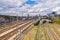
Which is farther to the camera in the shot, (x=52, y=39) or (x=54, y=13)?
(x=54, y=13)

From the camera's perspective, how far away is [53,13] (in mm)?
85250

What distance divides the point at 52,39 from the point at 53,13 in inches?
2691

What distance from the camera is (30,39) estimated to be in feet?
60.7

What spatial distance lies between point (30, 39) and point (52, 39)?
9.83 feet

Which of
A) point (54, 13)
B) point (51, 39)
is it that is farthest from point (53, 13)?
point (51, 39)

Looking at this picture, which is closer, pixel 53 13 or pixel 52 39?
pixel 52 39

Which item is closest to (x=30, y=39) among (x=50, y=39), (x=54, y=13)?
(x=50, y=39)

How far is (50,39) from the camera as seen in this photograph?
59.5 ft

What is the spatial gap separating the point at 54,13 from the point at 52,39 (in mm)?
67963

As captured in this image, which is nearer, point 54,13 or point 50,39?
point 50,39

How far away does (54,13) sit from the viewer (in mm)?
84750

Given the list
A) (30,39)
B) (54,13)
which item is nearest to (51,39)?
(30,39)

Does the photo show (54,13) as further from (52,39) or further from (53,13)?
(52,39)

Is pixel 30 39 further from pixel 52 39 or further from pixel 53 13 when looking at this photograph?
pixel 53 13
